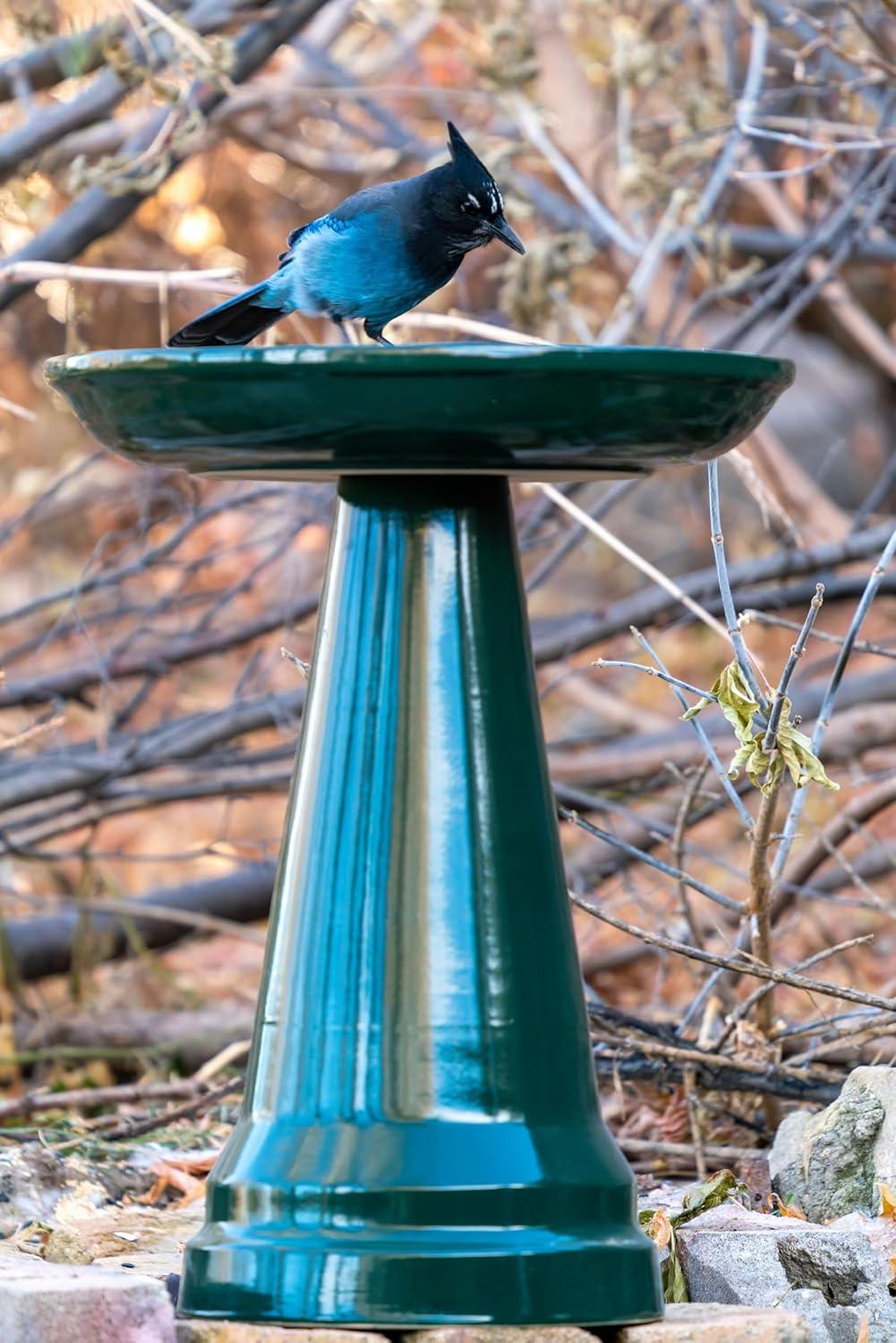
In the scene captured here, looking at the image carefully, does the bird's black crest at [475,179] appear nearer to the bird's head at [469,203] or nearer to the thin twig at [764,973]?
the bird's head at [469,203]

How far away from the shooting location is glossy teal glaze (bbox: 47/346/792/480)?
160 cm

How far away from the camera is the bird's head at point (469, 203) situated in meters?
2.03

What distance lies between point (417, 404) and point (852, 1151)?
1.13 m

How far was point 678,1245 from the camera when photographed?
1938mm

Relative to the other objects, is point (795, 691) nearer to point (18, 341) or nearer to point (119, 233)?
point (119, 233)

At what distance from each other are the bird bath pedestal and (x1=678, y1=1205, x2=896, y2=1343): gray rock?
23cm

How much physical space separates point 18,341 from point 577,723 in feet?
9.61

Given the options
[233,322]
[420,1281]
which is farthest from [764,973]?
[233,322]

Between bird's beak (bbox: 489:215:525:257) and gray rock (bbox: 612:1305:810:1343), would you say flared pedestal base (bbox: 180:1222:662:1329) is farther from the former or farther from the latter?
bird's beak (bbox: 489:215:525:257)

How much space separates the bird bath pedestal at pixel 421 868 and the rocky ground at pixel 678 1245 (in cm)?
7

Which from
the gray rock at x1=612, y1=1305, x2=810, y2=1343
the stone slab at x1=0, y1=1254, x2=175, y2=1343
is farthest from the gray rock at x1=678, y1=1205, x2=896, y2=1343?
the stone slab at x1=0, y1=1254, x2=175, y2=1343

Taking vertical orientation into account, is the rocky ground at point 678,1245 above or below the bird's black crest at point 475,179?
below

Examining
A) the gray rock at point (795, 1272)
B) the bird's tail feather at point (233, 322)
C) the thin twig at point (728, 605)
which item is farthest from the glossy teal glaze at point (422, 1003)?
the bird's tail feather at point (233, 322)

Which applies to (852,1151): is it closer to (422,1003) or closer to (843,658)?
(843,658)
